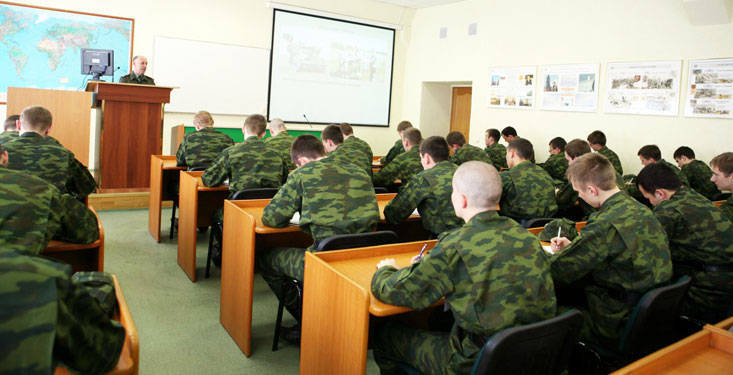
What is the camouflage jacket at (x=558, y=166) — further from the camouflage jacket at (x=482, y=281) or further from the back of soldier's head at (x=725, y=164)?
the camouflage jacket at (x=482, y=281)

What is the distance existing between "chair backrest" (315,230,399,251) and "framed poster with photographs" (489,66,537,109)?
6.61 meters

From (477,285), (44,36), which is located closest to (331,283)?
(477,285)

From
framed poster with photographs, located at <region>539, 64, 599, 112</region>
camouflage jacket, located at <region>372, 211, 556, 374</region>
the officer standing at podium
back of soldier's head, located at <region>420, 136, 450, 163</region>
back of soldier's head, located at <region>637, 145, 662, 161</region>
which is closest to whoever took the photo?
camouflage jacket, located at <region>372, 211, 556, 374</region>

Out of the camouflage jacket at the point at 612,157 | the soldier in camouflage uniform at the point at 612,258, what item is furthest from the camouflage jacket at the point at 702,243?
the camouflage jacket at the point at 612,157

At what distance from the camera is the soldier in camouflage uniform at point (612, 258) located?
87.1 inches

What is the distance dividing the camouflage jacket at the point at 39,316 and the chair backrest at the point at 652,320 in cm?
200

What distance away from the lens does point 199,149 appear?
5.05 meters

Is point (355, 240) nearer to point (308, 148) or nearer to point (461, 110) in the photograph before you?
point (308, 148)

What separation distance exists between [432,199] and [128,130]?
4451 mm

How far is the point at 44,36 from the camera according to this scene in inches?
281

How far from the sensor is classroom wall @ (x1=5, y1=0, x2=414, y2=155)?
7.77 m

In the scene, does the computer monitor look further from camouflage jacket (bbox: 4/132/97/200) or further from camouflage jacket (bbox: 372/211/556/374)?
camouflage jacket (bbox: 372/211/556/374)

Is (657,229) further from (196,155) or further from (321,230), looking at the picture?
(196,155)

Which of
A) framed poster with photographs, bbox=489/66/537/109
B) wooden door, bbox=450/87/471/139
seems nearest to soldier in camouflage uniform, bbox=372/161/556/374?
framed poster with photographs, bbox=489/66/537/109
